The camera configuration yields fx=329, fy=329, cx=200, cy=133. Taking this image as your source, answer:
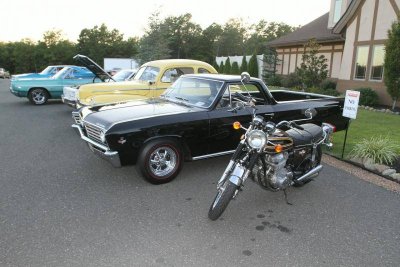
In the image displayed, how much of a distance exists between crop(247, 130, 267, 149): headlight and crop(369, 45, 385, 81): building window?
1304cm

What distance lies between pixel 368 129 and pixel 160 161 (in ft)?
20.9

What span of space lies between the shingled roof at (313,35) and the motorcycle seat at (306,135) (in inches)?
643

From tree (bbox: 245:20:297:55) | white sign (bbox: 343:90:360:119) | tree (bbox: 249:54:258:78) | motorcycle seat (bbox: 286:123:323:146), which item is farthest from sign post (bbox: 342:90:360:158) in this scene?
tree (bbox: 245:20:297:55)

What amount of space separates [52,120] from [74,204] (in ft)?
22.6

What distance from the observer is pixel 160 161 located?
4.99 meters

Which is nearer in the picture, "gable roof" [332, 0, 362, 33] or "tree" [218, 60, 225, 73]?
"gable roof" [332, 0, 362, 33]

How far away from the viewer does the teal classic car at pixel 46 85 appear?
13.4m

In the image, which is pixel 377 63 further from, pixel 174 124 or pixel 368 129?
pixel 174 124

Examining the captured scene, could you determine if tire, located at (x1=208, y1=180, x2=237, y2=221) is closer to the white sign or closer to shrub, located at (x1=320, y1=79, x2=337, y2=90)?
the white sign

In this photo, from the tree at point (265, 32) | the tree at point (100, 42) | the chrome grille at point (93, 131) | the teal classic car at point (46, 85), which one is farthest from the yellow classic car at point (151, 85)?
the tree at point (265, 32)

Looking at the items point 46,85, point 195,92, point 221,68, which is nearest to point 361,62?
point 195,92

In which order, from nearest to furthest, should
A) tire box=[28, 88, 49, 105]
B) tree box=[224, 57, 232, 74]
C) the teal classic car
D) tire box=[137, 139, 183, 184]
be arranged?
1. tire box=[137, 139, 183, 184]
2. the teal classic car
3. tire box=[28, 88, 49, 105]
4. tree box=[224, 57, 232, 74]

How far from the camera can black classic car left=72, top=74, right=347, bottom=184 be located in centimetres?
474

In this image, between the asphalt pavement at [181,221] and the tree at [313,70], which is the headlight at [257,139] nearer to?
the asphalt pavement at [181,221]
